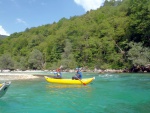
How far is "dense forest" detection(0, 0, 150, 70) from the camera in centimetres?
4488

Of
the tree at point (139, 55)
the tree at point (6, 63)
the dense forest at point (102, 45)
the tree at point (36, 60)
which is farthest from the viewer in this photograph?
the tree at point (36, 60)

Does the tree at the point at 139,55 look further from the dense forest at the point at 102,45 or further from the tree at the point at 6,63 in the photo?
the tree at the point at 6,63

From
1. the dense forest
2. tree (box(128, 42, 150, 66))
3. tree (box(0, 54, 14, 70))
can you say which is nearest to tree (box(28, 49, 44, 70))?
the dense forest

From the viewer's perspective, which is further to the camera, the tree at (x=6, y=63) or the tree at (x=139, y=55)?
the tree at (x=6, y=63)

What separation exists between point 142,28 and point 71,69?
81.0 ft

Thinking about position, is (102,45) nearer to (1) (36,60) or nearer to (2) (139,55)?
(2) (139,55)

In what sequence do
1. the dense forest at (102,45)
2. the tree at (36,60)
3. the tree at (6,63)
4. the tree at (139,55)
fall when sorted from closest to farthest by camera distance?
the tree at (139,55) → the dense forest at (102,45) → the tree at (6,63) → the tree at (36,60)

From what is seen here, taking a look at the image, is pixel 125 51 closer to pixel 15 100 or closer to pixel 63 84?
pixel 63 84

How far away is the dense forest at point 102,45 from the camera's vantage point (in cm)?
4488

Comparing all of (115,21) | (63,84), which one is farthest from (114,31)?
(63,84)

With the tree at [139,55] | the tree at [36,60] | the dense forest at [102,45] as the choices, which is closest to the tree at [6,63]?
the dense forest at [102,45]

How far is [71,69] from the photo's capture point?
62.6 metres

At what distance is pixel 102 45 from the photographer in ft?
194

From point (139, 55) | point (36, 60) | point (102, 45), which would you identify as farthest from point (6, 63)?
point (139, 55)
